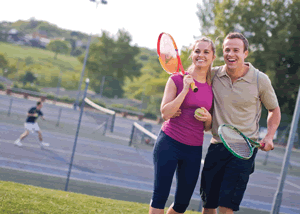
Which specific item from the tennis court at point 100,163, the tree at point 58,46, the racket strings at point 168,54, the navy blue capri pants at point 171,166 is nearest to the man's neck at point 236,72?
the racket strings at point 168,54

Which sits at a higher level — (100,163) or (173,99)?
(173,99)

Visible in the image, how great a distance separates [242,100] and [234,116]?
0.15 metres

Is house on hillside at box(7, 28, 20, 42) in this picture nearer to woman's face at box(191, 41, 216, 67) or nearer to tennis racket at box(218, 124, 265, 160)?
woman's face at box(191, 41, 216, 67)

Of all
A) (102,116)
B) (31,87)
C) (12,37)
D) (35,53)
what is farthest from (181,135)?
(12,37)

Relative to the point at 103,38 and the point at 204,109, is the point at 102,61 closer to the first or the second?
the point at 103,38

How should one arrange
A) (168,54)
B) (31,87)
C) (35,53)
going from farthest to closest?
(35,53), (31,87), (168,54)

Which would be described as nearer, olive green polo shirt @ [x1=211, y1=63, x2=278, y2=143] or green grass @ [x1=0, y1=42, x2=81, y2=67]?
olive green polo shirt @ [x1=211, y1=63, x2=278, y2=143]

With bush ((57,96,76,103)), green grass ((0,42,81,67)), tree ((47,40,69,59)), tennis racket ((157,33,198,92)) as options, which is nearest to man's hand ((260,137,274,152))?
tennis racket ((157,33,198,92))

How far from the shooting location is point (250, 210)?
813 centimetres

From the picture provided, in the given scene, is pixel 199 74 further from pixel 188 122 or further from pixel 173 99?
pixel 188 122

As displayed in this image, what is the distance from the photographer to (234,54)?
2.77 m

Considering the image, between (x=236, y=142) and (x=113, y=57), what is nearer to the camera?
(x=236, y=142)

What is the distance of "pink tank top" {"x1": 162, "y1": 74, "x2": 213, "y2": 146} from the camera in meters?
2.67

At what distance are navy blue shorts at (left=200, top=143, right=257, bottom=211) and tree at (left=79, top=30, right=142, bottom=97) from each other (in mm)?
41419
